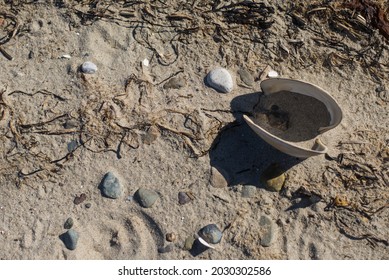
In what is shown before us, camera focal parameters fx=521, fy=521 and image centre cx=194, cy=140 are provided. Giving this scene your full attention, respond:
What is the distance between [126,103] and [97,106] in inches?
7.3

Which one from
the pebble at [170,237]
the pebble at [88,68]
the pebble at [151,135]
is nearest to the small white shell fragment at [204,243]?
the pebble at [170,237]

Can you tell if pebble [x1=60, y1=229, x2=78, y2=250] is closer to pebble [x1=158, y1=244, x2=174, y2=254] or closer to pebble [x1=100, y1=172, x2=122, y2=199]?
pebble [x1=100, y1=172, x2=122, y2=199]

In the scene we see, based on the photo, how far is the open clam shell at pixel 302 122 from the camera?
3.02 metres

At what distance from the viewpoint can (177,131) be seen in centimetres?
328

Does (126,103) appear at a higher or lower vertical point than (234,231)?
higher

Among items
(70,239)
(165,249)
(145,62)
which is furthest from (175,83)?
(70,239)

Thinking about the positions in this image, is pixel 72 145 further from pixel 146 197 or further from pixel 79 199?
pixel 146 197

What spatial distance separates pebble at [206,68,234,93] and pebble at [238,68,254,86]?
8 cm

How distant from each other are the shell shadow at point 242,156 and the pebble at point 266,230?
0.70 ft

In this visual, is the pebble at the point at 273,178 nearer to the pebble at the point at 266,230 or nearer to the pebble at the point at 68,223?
the pebble at the point at 266,230

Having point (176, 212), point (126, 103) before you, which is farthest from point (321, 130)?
point (126, 103)

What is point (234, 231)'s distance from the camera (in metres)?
3.16
